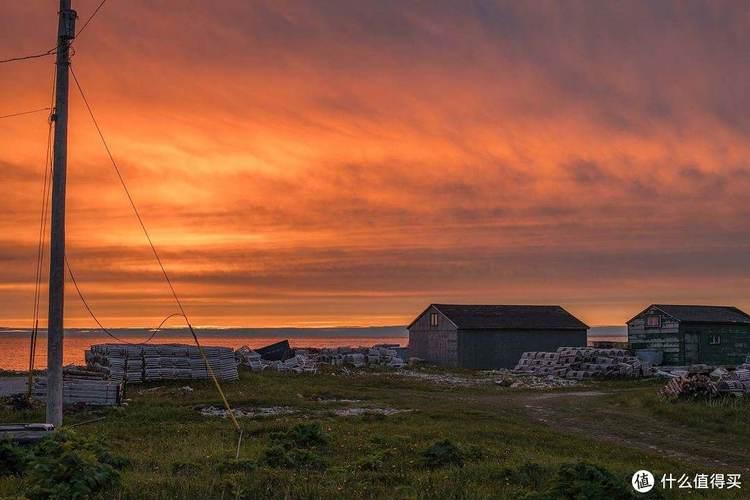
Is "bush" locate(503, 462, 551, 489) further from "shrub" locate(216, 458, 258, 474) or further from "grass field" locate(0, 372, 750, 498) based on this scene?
"shrub" locate(216, 458, 258, 474)

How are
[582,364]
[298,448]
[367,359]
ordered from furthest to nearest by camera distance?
[367,359] → [582,364] → [298,448]

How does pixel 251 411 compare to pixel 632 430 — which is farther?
pixel 251 411

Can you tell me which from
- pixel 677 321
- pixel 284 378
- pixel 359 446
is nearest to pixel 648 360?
pixel 677 321

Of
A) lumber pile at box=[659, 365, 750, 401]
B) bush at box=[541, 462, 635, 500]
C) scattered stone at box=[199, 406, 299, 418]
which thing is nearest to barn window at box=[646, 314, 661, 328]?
lumber pile at box=[659, 365, 750, 401]

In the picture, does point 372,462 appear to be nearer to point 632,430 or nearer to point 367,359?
point 632,430

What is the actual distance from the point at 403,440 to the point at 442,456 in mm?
3155

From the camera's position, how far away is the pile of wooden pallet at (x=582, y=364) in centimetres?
5088

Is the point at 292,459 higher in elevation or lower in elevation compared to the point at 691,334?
lower

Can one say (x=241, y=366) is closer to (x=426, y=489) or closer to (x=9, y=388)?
(x=9, y=388)

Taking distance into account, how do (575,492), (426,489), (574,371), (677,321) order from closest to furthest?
1. (575,492)
2. (426,489)
3. (574,371)
4. (677,321)

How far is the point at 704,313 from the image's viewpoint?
2475 inches

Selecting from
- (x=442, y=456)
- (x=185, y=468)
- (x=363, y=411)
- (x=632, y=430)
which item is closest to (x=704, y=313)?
(x=632, y=430)

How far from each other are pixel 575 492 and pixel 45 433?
11.7 metres

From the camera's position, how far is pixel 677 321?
197 ft
